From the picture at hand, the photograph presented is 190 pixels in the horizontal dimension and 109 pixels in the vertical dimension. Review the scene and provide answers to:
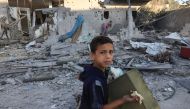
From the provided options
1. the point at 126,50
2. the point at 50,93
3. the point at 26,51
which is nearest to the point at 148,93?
the point at 50,93

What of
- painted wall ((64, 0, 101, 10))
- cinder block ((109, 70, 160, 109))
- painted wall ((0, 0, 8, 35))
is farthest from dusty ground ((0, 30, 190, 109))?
painted wall ((64, 0, 101, 10))

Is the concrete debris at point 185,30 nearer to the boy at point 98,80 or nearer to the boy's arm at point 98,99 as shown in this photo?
the boy at point 98,80

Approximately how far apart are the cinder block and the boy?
0.05 m

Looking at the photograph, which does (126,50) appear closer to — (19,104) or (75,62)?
(75,62)

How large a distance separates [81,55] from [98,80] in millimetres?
9763

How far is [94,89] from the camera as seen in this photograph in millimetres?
1912

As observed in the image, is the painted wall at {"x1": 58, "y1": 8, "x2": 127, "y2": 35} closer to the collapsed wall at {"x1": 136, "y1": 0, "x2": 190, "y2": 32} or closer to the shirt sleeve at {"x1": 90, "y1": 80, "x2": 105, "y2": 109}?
the collapsed wall at {"x1": 136, "y1": 0, "x2": 190, "y2": 32}

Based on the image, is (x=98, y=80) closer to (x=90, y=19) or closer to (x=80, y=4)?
(x=90, y=19)

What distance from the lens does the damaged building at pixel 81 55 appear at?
6477 millimetres

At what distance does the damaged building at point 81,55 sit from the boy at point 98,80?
77 mm

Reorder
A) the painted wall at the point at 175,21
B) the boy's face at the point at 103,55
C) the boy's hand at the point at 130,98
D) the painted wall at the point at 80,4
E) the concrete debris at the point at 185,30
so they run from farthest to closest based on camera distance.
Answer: the painted wall at the point at 80,4
the painted wall at the point at 175,21
the concrete debris at the point at 185,30
the boy's face at the point at 103,55
the boy's hand at the point at 130,98

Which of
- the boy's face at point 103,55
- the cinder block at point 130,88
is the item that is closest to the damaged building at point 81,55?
the cinder block at point 130,88

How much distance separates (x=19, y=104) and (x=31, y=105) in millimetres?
296

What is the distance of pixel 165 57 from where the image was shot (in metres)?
10.4
